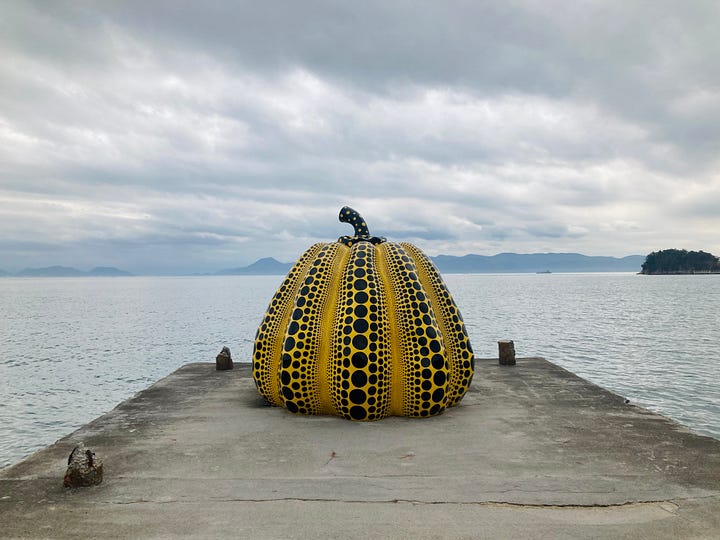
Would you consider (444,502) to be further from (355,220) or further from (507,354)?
(507,354)

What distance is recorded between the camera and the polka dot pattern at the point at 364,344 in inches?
285

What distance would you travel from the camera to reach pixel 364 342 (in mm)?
7148

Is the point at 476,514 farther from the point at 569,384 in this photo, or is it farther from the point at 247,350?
the point at 247,350

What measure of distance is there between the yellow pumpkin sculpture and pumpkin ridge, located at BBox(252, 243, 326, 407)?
0.02m

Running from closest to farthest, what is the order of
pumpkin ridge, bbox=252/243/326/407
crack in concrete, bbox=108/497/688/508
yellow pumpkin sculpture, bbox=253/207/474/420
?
crack in concrete, bbox=108/497/688/508 < yellow pumpkin sculpture, bbox=253/207/474/420 < pumpkin ridge, bbox=252/243/326/407

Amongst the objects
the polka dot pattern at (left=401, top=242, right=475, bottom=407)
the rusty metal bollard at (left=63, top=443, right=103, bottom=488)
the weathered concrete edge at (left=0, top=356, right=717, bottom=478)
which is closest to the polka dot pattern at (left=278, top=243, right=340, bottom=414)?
the weathered concrete edge at (left=0, top=356, right=717, bottom=478)

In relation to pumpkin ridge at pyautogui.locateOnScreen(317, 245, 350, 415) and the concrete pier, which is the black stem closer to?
pumpkin ridge at pyautogui.locateOnScreen(317, 245, 350, 415)

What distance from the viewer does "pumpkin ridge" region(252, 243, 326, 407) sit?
26.3ft

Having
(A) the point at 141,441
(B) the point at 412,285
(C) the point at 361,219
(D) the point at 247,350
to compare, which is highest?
(C) the point at 361,219

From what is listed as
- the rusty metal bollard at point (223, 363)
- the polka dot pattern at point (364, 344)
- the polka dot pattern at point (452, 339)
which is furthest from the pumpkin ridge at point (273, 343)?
the rusty metal bollard at point (223, 363)

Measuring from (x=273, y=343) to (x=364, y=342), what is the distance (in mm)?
1751

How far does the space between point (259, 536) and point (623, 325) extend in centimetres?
4013

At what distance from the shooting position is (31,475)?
554 centimetres

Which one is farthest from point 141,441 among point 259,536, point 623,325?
point 623,325
